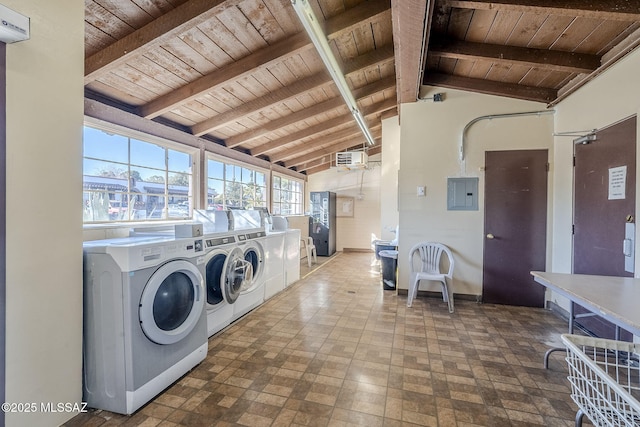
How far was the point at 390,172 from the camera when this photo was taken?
5.91 metres

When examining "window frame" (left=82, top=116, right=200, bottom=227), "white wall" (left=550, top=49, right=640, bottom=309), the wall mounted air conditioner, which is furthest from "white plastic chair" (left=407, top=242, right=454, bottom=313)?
the wall mounted air conditioner

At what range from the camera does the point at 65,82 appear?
165 centimetres

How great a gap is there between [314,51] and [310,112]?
4.22 ft

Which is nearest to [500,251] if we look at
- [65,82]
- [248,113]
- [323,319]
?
[323,319]

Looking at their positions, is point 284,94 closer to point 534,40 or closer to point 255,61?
point 255,61

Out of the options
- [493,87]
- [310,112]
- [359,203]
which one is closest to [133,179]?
[310,112]

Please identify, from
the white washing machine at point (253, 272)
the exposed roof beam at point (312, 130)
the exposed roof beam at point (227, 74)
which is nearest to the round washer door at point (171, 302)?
the white washing machine at point (253, 272)

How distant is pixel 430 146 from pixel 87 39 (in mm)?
3707

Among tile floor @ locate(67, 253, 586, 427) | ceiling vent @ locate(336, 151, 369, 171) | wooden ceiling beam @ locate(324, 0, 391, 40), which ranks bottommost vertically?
tile floor @ locate(67, 253, 586, 427)

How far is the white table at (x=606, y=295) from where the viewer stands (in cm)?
132

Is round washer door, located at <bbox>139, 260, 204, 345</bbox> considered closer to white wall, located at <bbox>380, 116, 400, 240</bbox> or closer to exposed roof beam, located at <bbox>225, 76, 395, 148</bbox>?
exposed roof beam, located at <bbox>225, 76, 395, 148</bbox>

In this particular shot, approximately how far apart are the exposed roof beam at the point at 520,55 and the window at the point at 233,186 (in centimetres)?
317

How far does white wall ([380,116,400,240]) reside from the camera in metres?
5.82

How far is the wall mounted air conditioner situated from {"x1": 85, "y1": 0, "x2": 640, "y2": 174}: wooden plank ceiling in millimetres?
671
